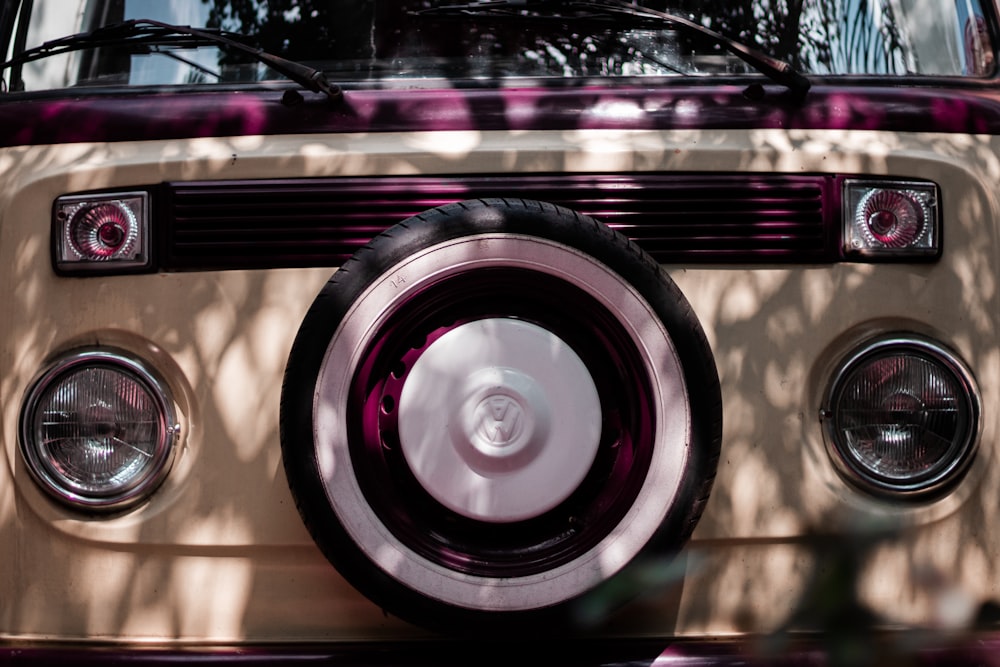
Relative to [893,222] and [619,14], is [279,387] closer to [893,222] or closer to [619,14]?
[619,14]

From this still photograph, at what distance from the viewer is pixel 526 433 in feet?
6.38

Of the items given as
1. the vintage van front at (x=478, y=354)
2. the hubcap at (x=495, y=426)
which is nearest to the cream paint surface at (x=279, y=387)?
the vintage van front at (x=478, y=354)

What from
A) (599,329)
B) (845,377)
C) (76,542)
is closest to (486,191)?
(599,329)

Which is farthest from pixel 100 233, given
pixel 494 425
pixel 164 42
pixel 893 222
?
pixel 893 222

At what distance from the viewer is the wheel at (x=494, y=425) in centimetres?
194

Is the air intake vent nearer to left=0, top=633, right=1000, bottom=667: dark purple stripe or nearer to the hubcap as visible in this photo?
the hubcap

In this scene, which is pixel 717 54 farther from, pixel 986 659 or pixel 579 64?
pixel 986 659

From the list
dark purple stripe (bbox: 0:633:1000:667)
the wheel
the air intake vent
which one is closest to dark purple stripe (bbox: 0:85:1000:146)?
the air intake vent

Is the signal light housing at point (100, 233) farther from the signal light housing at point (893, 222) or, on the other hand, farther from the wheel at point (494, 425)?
the signal light housing at point (893, 222)

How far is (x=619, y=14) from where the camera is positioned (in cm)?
243

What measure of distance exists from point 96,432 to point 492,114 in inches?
41.2

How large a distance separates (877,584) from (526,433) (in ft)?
2.72

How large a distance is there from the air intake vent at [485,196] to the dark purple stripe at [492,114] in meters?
0.14

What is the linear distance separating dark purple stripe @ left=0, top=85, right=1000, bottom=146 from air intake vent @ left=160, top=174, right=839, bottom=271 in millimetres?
142
